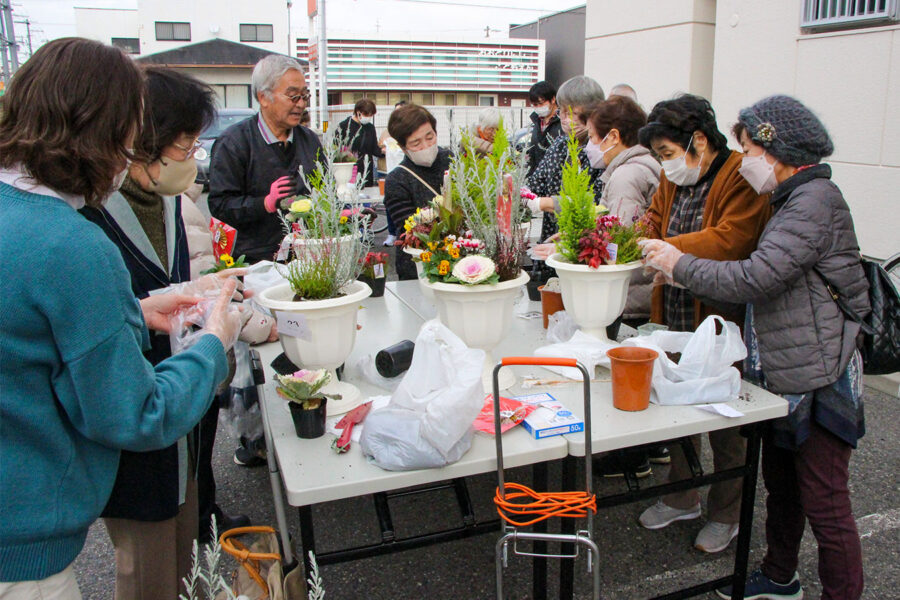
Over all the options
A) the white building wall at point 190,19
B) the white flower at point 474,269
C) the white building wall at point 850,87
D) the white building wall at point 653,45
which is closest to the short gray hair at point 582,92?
the white building wall at point 850,87

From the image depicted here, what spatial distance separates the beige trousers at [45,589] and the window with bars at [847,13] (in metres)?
4.60

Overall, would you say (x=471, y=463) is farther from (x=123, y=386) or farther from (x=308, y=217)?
(x=308, y=217)

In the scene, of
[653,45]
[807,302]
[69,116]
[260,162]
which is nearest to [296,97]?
[260,162]

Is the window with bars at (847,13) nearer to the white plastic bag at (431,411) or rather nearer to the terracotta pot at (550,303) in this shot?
the terracotta pot at (550,303)

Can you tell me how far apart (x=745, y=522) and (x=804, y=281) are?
0.78m

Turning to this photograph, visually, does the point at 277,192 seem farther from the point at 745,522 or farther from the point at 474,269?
the point at 745,522

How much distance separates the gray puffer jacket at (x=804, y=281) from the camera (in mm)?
1853

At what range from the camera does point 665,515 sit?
9.02 ft

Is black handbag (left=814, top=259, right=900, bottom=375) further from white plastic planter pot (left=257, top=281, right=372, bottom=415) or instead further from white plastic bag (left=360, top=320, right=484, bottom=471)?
white plastic planter pot (left=257, top=281, right=372, bottom=415)

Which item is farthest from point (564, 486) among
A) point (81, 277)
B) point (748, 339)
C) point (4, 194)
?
point (4, 194)

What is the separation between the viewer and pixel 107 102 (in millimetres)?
1108

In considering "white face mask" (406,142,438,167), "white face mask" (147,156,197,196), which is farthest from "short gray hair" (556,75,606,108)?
"white face mask" (147,156,197,196)

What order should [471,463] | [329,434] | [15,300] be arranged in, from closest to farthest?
[15,300] < [471,463] < [329,434]

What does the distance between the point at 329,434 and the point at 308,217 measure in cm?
104
